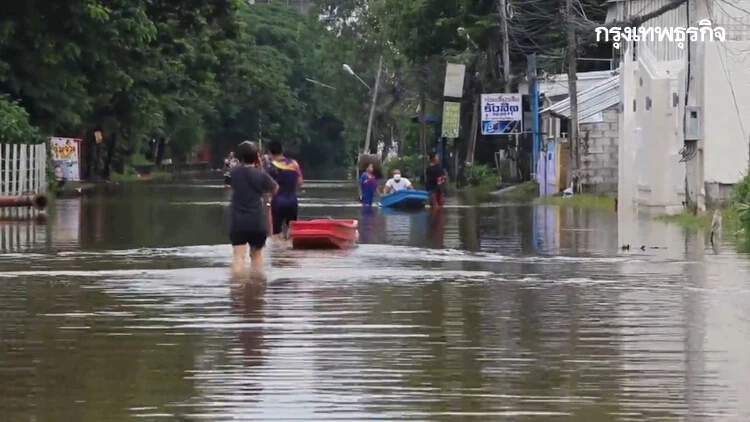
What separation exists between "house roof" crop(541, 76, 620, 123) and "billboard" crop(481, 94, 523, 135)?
3.48ft

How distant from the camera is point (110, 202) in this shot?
1768 inches

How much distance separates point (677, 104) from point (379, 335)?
79.1ft

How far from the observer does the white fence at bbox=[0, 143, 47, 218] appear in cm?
4081

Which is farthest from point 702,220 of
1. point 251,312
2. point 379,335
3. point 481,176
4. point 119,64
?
point 481,176

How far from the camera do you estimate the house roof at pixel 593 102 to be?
162 feet

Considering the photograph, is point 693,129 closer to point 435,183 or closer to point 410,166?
point 435,183

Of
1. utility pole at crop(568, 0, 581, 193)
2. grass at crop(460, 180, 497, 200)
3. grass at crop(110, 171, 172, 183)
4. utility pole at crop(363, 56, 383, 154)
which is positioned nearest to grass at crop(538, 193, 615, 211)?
utility pole at crop(568, 0, 581, 193)

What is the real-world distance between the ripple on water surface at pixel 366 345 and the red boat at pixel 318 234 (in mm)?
2636

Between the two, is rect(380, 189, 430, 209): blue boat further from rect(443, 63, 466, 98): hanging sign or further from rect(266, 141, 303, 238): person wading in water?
rect(443, 63, 466, 98): hanging sign

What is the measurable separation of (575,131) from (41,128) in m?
16.7

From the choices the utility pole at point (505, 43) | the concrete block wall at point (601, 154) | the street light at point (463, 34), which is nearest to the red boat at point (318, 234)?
the concrete block wall at point (601, 154)

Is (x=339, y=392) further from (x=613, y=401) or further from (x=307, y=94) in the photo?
(x=307, y=94)

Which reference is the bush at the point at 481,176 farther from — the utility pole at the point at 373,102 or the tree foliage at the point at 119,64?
the utility pole at the point at 373,102

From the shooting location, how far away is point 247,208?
677 inches
